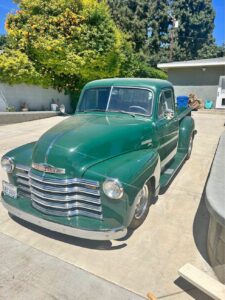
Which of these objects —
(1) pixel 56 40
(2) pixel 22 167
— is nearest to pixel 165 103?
(2) pixel 22 167

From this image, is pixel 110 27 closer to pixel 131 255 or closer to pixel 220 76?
A: pixel 220 76

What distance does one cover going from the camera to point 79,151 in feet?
9.39

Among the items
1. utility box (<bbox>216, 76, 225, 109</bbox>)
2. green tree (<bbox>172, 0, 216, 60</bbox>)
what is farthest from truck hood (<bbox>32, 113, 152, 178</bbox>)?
green tree (<bbox>172, 0, 216, 60</bbox>)

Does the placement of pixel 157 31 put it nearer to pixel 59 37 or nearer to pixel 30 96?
pixel 59 37

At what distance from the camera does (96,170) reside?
A: 277cm

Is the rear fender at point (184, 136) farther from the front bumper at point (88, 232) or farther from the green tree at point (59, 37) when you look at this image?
the green tree at point (59, 37)

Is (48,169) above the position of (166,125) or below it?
below

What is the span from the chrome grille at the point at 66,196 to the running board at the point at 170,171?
1575mm

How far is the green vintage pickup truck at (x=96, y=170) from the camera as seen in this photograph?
2689 millimetres

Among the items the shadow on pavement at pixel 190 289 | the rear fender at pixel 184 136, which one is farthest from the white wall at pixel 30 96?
the shadow on pavement at pixel 190 289

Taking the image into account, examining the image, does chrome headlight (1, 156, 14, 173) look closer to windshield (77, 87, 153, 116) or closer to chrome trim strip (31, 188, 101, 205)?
chrome trim strip (31, 188, 101, 205)

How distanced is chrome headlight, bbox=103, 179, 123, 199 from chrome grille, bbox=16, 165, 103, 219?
0.43 feet

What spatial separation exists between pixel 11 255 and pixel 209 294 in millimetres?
2081

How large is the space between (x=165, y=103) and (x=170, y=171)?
1242mm
